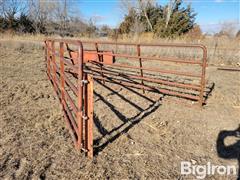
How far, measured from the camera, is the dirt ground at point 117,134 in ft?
7.47

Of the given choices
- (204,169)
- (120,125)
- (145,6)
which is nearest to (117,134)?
(120,125)

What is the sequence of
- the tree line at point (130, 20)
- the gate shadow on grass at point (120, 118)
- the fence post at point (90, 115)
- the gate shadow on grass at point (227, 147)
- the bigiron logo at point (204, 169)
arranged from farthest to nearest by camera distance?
1. the tree line at point (130, 20)
2. the gate shadow on grass at point (120, 118)
3. the gate shadow on grass at point (227, 147)
4. the bigiron logo at point (204, 169)
5. the fence post at point (90, 115)

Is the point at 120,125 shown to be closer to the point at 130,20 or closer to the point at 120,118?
the point at 120,118

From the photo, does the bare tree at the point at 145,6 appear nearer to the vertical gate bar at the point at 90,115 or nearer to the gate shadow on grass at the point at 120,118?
the gate shadow on grass at the point at 120,118

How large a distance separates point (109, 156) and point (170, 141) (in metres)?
0.92

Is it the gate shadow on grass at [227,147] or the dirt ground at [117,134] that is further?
the gate shadow on grass at [227,147]

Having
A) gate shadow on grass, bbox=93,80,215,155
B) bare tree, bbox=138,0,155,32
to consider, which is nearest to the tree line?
bare tree, bbox=138,0,155,32

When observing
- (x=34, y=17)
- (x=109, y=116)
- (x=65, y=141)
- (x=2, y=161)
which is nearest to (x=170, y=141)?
(x=109, y=116)

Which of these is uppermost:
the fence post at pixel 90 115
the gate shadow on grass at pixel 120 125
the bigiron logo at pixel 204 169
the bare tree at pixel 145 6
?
the bare tree at pixel 145 6

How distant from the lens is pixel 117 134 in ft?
9.92

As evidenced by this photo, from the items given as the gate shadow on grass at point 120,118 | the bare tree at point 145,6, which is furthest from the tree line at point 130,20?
the gate shadow on grass at point 120,118

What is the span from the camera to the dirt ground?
2.28 metres

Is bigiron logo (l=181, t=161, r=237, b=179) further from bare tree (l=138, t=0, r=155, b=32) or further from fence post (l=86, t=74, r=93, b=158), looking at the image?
bare tree (l=138, t=0, r=155, b=32)

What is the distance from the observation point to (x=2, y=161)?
2.29 metres
